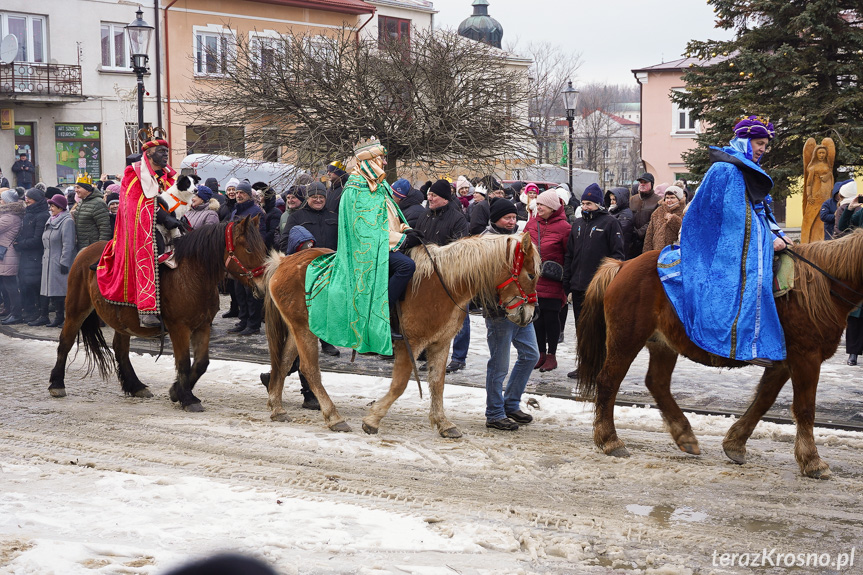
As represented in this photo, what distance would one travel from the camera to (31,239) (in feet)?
48.9

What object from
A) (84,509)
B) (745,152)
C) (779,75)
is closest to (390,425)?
(84,509)

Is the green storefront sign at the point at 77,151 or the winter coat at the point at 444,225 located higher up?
the green storefront sign at the point at 77,151

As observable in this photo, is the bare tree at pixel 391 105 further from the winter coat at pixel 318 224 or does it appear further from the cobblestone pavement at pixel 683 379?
the winter coat at pixel 318 224

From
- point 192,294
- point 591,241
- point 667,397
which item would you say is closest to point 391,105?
point 591,241

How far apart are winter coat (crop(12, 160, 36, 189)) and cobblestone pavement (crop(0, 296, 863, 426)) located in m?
17.4

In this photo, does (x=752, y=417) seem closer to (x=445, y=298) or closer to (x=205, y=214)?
(x=445, y=298)

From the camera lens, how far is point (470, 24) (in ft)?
150

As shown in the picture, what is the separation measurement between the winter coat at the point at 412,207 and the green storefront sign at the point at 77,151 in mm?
21275

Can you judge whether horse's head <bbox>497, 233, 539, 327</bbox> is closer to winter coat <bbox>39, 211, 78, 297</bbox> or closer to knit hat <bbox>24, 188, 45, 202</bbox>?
winter coat <bbox>39, 211, 78, 297</bbox>

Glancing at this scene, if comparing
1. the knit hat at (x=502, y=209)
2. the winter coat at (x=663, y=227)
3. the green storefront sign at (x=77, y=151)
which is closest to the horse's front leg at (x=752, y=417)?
the knit hat at (x=502, y=209)

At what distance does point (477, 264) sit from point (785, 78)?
13.7 metres

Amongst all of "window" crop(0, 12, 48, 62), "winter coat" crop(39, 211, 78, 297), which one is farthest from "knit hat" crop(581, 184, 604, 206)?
"window" crop(0, 12, 48, 62)

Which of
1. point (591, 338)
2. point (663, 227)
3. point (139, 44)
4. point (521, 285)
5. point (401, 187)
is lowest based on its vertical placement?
point (591, 338)

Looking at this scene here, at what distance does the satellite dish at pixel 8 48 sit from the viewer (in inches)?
1041
